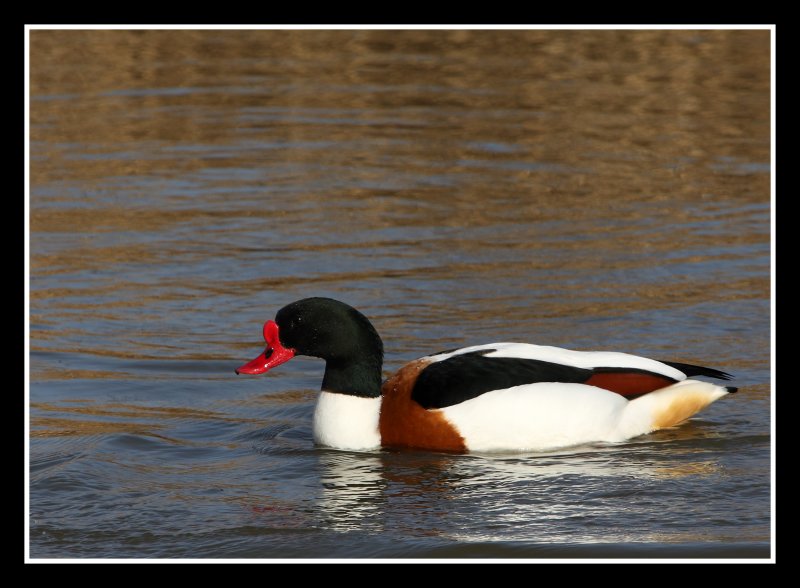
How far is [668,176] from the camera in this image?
14406 millimetres

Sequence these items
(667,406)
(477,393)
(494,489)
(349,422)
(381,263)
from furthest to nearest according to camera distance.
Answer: (381,263), (667,406), (349,422), (477,393), (494,489)

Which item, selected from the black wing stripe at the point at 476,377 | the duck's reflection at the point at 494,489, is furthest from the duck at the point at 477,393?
the duck's reflection at the point at 494,489

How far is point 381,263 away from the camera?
11914mm

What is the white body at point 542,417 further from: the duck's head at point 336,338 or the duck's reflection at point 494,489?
the duck's head at point 336,338

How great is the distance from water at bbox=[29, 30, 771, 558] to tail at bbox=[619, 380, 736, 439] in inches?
3.6

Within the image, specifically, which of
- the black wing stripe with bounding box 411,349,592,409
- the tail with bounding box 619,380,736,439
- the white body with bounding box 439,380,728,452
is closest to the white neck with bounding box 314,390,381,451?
the black wing stripe with bounding box 411,349,592,409

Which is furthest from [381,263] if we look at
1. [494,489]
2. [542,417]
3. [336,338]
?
[494,489]

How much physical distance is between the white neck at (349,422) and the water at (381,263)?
Answer: 0.46 ft

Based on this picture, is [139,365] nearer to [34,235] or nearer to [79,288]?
[79,288]

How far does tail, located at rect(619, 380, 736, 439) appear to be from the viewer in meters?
8.36

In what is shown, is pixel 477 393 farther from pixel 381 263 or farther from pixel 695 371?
pixel 381 263

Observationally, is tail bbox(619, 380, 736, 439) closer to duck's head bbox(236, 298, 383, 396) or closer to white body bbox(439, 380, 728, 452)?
white body bbox(439, 380, 728, 452)

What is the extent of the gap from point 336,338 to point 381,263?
143 inches

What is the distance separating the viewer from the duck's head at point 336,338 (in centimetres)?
834
